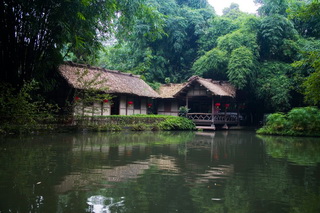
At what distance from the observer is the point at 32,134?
44.9 feet

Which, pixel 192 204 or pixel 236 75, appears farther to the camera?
pixel 236 75

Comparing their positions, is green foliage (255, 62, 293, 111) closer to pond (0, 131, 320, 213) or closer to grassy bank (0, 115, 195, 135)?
grassy bank (0, 115, 195, 135)

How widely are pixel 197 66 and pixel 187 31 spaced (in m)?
6.76

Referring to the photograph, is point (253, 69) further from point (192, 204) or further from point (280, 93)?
point (192, 204)

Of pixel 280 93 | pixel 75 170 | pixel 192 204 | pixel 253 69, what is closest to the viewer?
pixel 192 204

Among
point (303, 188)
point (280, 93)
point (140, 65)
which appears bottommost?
point (303, 188)

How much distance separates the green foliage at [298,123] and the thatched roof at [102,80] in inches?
423

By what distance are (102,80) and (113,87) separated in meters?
3.39

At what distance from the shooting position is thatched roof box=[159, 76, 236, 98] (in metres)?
23.6

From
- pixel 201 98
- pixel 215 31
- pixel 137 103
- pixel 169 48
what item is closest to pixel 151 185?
pixel 137 103

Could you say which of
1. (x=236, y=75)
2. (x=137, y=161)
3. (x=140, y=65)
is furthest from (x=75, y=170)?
(x=140, y=65)

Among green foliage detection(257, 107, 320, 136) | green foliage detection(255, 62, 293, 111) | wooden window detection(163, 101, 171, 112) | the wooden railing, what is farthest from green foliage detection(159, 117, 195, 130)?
green foliage detection(255, 62, 293, 111)

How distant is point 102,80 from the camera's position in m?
18.2

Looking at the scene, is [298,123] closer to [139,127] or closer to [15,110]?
[139,127]
